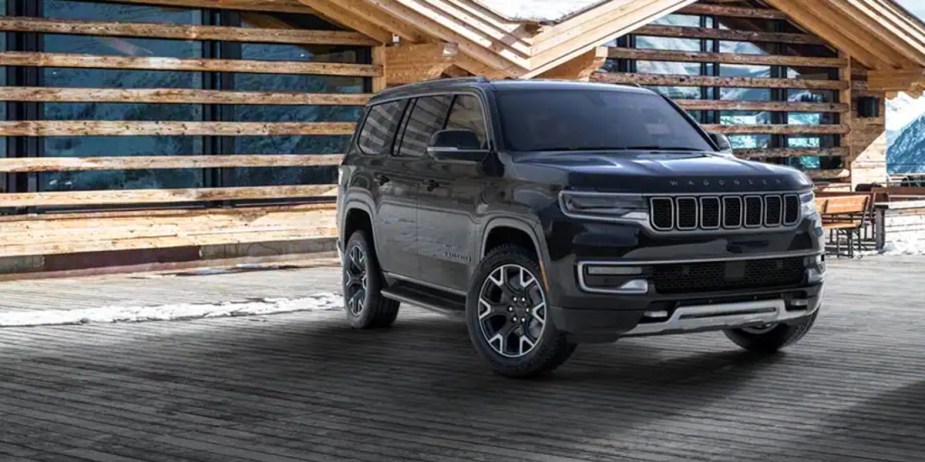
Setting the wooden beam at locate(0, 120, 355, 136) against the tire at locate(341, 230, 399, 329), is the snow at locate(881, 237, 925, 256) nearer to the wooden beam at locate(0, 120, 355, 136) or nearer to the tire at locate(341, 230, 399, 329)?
the wooden beam at locate(0, 120, 355, 136)

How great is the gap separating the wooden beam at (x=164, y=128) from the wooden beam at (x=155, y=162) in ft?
0.89

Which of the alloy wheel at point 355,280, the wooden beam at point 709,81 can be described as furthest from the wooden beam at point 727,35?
the alloy wheel at point 355,280

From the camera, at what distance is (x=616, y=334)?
26.5ft

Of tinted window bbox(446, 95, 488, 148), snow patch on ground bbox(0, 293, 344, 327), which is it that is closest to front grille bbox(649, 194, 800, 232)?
tinted window bbox(446, 95, 488, 148)

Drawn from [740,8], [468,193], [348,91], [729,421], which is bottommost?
[729,421]

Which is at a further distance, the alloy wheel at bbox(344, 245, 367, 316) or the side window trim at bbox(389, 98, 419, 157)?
the alloy wheel at bbox(344, 245, 367, 316)

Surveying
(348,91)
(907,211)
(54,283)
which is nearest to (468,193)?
(54,283)

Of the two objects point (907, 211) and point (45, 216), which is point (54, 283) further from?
point (907, 211)

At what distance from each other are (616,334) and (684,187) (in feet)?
2.95

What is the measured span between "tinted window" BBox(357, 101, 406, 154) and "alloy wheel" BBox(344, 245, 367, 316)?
0.78m

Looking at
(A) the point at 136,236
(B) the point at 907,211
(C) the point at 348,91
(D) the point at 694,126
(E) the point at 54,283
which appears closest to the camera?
(D) the point at 694,126

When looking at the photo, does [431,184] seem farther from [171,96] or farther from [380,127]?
[171,96]

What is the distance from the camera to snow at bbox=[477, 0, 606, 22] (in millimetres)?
17781

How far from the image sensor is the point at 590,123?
9.41m
